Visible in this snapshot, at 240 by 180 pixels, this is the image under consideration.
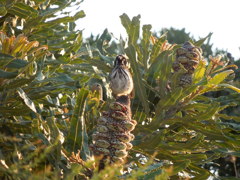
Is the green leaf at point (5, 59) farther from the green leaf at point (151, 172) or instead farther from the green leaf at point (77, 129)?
the green leaf at point (151, 172)

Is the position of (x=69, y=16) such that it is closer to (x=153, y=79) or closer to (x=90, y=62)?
(x=90, y=62)

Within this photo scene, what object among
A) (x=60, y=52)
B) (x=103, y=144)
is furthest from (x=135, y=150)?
(x=60, y=52)

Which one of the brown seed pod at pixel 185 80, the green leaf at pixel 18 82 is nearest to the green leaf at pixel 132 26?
the brown seed pod at pixel 185 80

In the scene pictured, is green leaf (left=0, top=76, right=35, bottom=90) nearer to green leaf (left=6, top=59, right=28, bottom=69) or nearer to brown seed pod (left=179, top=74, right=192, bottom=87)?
green leaf (left=6, top=59, right=28, bottom=69)

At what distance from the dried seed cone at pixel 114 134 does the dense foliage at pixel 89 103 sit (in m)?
0.11

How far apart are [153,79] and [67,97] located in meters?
0.52

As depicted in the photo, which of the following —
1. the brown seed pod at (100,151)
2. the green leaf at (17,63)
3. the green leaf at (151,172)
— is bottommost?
the green leaf at (151,172)

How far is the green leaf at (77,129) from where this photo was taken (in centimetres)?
206

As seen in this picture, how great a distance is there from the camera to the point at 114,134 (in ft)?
6.47

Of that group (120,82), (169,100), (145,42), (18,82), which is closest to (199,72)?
(169,100)

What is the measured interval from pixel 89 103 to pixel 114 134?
0.48m

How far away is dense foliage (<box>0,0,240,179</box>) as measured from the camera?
2.11 metres

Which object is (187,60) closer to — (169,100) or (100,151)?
(169,100)

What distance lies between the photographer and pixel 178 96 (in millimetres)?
2473
